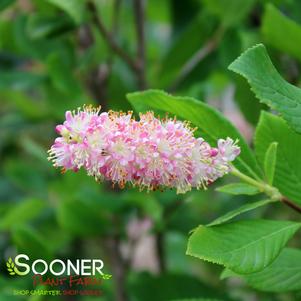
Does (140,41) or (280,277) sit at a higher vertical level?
(140,41)

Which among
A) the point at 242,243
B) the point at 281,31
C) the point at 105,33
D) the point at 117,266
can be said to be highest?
the point at 105,33

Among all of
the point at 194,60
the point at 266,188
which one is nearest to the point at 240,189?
the point at 266,188

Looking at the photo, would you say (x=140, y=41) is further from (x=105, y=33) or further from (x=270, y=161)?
(x=270, y=161)

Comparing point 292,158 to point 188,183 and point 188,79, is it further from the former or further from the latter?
point 188,79

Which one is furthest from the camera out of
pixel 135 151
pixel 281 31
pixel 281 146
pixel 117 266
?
pixel 117 266

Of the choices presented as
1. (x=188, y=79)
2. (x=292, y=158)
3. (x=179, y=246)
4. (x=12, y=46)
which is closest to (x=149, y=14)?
(x=188, y=79)
